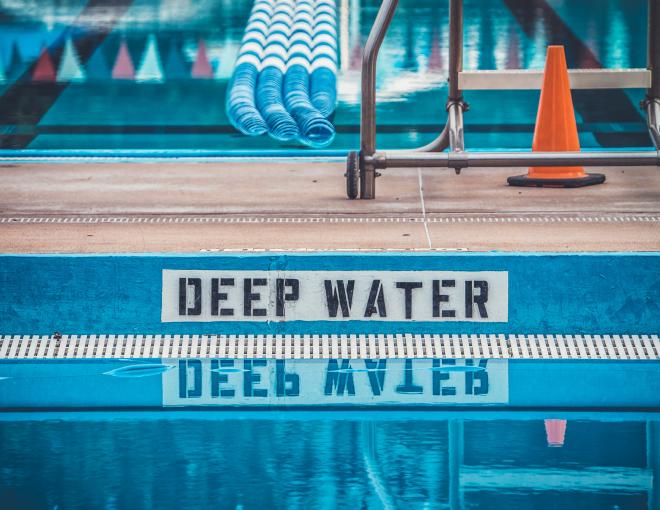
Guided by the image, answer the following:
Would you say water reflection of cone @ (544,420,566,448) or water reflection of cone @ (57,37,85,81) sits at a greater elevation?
water reflection of cone @ (544,420,566,448)

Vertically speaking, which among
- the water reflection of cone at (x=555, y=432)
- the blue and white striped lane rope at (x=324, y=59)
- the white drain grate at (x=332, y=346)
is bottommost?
the blue and white striped lane rope at (x=324, y=59)

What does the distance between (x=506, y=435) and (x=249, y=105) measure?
446 cm

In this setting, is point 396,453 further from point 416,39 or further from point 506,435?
point 416,39

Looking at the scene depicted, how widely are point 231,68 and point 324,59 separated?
0.87m

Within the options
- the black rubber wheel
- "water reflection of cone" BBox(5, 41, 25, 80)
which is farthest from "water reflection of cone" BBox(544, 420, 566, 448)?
"water reflection of cone" BBox(5, 41, 25, 80)

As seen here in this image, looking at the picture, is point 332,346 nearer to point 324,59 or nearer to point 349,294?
point 349,294

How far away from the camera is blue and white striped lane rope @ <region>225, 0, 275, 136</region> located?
7.50 metres

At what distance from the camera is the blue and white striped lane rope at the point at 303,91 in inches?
287

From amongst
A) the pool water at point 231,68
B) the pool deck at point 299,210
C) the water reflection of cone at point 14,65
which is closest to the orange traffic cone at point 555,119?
the pool deck at point 299,210

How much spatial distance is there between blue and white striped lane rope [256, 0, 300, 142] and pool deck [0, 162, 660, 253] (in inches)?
26.5

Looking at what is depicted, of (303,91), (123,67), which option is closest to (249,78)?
(303,91)

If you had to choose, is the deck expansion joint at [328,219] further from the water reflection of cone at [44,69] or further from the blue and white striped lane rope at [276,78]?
the water reflection of cone at [44,69]

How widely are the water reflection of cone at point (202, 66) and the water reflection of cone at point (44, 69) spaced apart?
982 mm

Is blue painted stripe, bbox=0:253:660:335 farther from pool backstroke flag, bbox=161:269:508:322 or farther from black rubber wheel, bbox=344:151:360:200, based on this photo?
black rubber wheel, bbox=344:151:360:200
